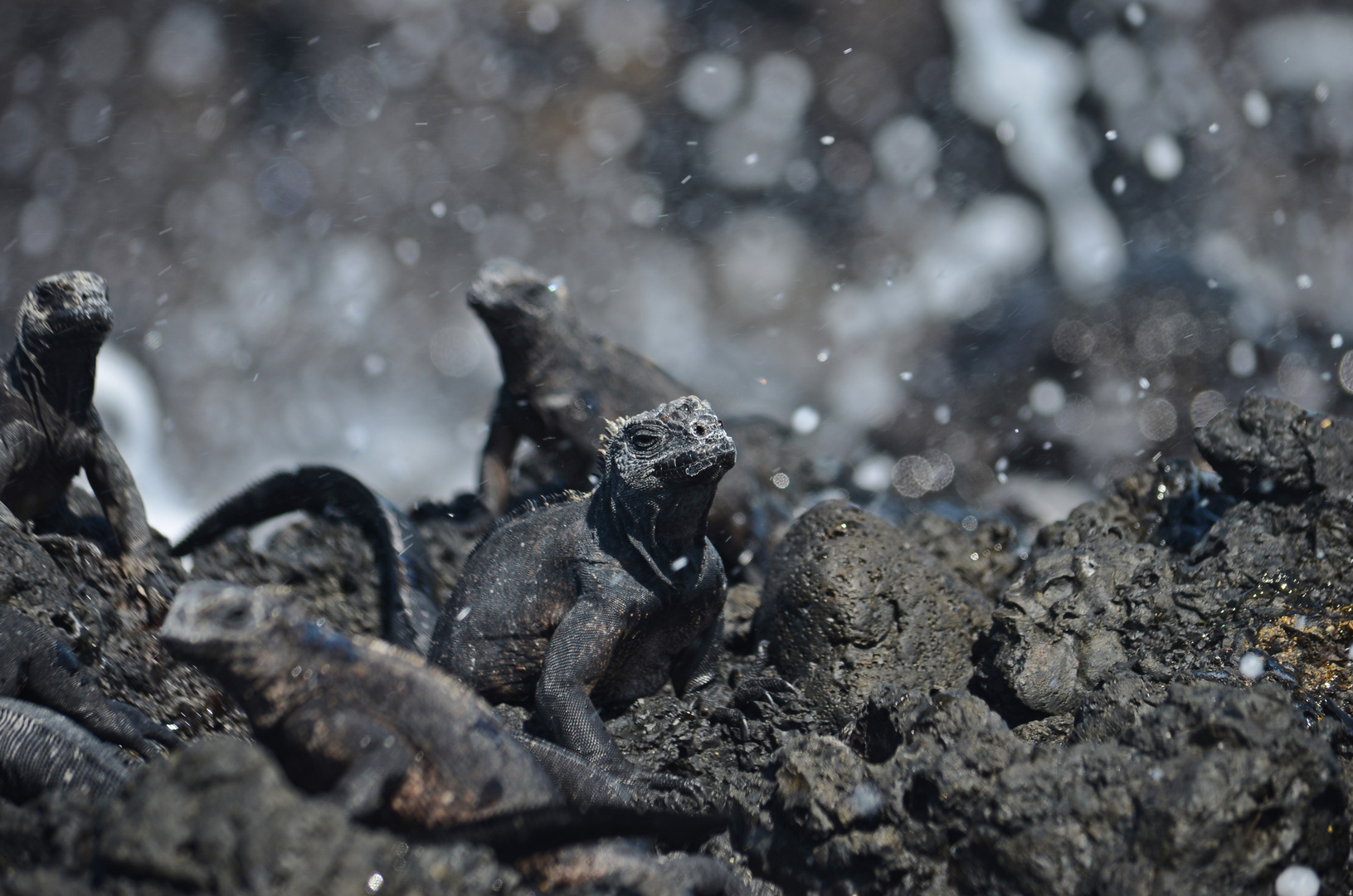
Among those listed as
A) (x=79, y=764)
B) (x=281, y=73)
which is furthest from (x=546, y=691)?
(x=281, y=73)

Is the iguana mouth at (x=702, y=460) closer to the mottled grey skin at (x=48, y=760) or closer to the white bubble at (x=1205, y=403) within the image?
the mottled grey skin at (x=48, y=760)

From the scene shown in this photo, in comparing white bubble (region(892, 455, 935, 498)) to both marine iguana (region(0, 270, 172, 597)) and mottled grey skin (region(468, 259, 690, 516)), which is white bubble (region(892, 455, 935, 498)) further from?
marine iguana (region(0, 270, 172, 597))

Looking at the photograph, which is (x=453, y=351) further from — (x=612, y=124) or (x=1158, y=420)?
(x=1158, y=420)

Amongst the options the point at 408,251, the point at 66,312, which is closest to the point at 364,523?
the point at 66,312

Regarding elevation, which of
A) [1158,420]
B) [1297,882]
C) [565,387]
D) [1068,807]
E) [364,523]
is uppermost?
[565,387]

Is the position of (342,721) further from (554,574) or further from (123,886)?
(554,574)

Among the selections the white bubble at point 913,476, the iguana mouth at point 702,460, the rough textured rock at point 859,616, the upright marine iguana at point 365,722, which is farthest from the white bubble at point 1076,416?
the upright marine iguana at point 365,722
